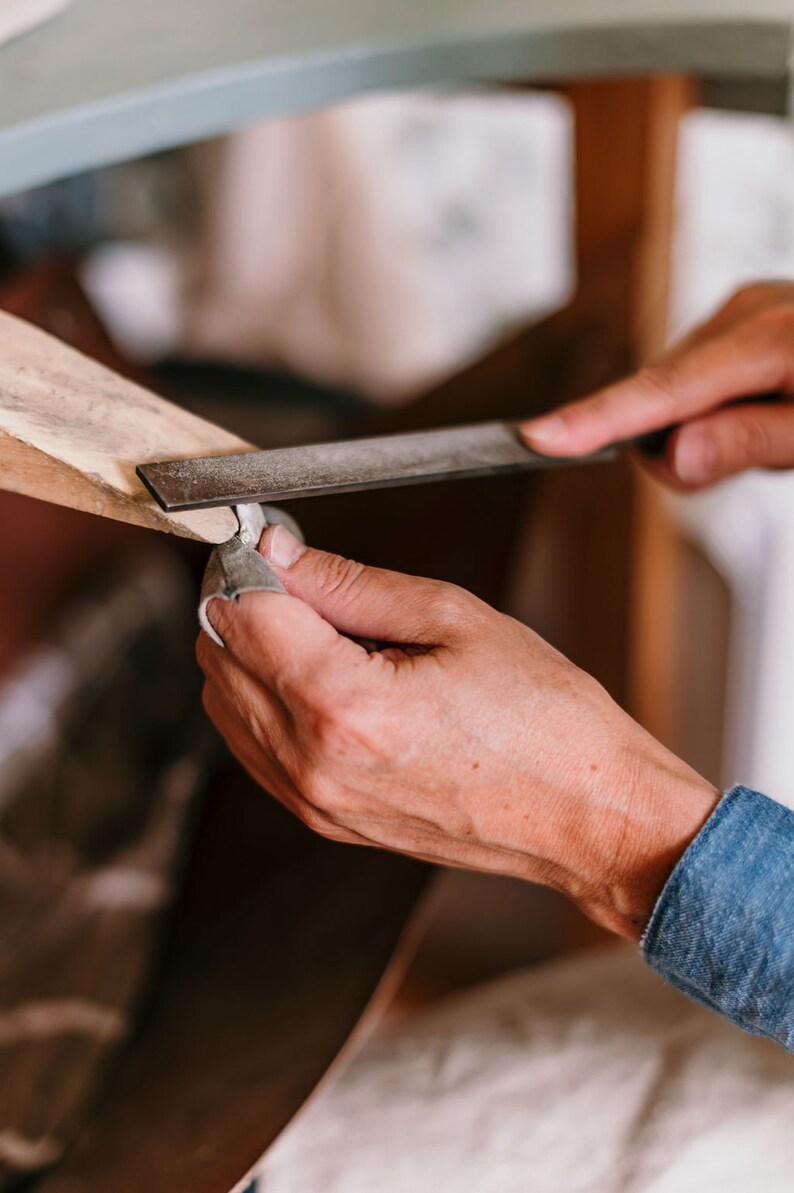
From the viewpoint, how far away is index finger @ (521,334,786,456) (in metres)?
0.54

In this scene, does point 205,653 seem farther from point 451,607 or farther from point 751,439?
point 751,439

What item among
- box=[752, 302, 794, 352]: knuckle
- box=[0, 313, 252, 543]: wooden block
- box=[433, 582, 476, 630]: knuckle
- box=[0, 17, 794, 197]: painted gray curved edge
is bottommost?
box=[433, 582, 476, 630]: knuckle

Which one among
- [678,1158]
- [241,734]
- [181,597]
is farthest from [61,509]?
[678,1158]

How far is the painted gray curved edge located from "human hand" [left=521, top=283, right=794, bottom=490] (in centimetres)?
14

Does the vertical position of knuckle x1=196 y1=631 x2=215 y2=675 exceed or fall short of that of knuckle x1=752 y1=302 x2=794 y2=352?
it falls short

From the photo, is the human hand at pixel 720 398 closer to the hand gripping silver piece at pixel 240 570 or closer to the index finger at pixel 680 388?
the index finger at pixel 680 388

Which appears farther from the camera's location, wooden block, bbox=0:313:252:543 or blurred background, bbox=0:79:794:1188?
blurred background, bbox=0:79:794:1188

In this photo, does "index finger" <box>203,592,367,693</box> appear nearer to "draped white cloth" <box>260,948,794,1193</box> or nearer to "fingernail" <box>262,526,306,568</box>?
"fingernail" <box>262,526,306,568</box>

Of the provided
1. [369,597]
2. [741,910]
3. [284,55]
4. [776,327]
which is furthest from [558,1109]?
[284,55]

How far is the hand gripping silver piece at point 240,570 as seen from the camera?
15.2 inches

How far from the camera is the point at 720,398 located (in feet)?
1.91

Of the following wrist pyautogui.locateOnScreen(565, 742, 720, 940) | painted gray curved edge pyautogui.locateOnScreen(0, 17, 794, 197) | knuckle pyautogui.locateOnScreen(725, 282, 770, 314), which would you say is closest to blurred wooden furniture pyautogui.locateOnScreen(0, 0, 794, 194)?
painted gray curved edge pyautogui.locateOnScreen(0, 17, 794, 197)

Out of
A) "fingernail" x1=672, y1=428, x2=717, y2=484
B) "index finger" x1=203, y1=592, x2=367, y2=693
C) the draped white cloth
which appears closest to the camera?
"index finger" x1=203, y1=592, x2=367, y2=693

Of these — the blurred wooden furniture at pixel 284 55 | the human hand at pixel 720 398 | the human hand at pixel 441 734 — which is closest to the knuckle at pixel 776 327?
the human hand at pixel 720 398
